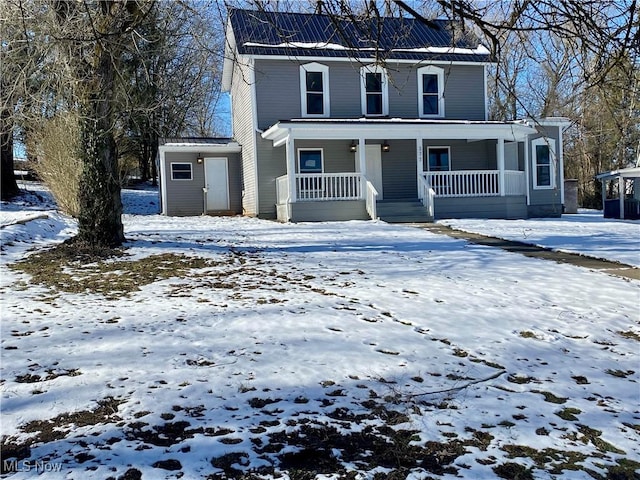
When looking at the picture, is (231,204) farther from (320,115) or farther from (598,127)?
(598,127)

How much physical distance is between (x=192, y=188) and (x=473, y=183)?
10.9 metres

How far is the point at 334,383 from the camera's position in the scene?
3.53 meters

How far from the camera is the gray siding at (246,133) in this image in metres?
18.5

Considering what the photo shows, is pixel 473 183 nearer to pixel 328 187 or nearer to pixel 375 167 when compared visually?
pixel 375 167

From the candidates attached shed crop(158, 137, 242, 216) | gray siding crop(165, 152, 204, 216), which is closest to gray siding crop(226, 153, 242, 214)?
attached shed crop(158, 137, 242, 216)

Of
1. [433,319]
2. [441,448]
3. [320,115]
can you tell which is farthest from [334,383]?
[320,115]

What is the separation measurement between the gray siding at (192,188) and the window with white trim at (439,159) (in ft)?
25.2

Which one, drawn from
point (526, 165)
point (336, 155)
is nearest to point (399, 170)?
point (336, 155)

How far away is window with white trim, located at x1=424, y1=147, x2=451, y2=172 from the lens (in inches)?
765

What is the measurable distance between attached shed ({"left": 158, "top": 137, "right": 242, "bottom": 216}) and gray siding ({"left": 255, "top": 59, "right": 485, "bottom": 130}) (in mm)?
3636

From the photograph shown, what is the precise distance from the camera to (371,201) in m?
16.0

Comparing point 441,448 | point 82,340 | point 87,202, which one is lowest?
point 441,448

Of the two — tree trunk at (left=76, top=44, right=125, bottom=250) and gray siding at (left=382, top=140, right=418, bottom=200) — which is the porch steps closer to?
gray siding at (left=382, top=140, right=418, bottom=200)

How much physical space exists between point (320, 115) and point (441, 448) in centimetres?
1663
